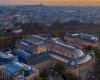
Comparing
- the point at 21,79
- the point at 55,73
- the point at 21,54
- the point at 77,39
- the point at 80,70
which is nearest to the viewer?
the point at 21,79

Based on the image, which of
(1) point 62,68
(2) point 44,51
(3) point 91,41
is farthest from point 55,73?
(3) point 91,41

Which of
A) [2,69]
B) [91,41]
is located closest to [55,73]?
[2,69]

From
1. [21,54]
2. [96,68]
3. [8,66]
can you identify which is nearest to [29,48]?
[21,54]

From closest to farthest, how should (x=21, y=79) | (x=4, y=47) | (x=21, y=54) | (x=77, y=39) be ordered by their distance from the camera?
(x=21, y=79)
(x=21, y=54)
(x=4, y=47)
(x=77, y=39)

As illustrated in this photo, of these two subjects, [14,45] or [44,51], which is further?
[14,45]

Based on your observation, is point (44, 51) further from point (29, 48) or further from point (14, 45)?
point (14, 45)

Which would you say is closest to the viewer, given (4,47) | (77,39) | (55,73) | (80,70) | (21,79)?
(21,79)

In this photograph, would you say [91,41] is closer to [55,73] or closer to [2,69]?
[55,73]

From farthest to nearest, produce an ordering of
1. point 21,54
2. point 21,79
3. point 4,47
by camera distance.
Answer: point 4,47, point 21,54, point 21,79

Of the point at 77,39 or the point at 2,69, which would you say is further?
the point at 77,39
